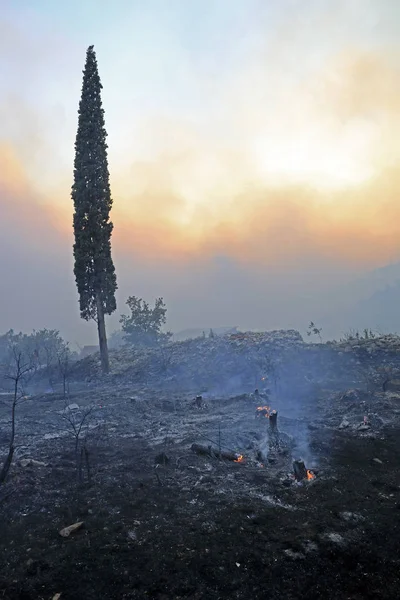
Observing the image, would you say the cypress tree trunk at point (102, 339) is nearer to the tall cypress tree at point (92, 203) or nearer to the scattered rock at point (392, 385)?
the tall cypress tree at point (92, 203)

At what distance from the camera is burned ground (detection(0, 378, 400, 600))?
188 inches

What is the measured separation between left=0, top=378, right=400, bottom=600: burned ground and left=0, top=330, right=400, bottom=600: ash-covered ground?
0.03 metres

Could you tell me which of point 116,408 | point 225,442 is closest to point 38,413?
point 116,408

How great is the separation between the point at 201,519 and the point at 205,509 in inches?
15.8

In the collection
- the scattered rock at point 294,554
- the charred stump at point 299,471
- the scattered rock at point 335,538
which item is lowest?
the scattered rock at point 335,538

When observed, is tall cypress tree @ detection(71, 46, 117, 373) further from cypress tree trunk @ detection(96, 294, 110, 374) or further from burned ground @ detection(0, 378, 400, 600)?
burned ground @ detection(0, 378, 400, 600)

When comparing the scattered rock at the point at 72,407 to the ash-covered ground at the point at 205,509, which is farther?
the scattered rock at the point at 72,407

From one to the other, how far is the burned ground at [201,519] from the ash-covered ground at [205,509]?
0.09ft

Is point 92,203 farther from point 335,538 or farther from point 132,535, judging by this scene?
point 335,538

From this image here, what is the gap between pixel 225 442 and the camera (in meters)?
11.0

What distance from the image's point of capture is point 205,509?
6910mm

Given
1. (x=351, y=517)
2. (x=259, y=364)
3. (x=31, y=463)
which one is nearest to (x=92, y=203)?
(x=259, y=364)

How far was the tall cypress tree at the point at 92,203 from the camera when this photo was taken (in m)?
25.4

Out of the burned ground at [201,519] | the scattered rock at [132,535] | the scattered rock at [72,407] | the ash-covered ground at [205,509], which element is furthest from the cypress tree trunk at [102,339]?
the scattered rock at [132,535]
